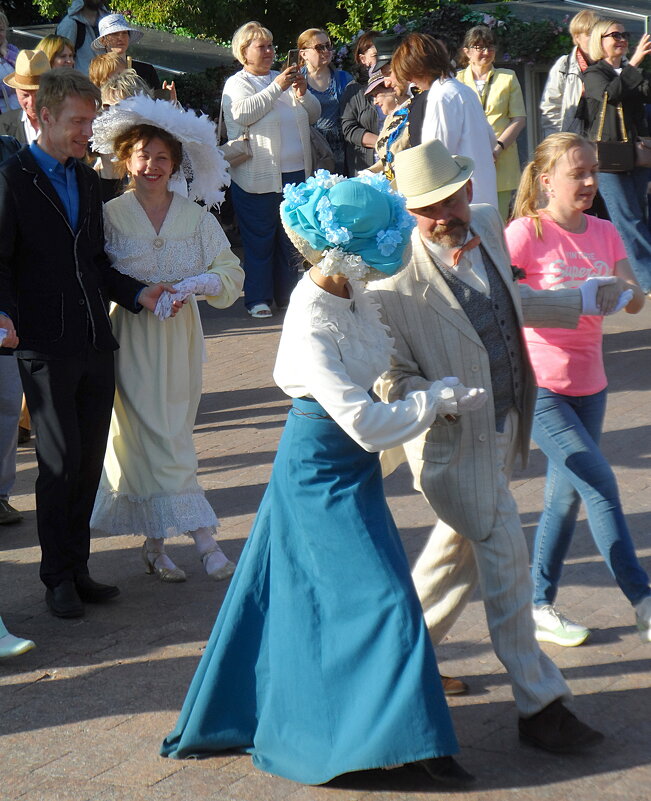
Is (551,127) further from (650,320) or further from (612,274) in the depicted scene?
(612,274)

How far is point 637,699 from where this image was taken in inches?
161

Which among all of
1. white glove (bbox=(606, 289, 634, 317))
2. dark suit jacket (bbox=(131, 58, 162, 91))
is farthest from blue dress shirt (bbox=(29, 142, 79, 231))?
dark suit jacket (bbox=(131, 58, 162, 91))

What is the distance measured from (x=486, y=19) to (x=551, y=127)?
4754mm

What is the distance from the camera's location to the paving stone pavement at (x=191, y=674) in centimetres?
366

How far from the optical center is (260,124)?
10.4 metres

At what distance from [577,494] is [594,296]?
789 millimetres

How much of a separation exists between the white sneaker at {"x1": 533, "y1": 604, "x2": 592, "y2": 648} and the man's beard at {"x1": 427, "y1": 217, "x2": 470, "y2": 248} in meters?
1.52

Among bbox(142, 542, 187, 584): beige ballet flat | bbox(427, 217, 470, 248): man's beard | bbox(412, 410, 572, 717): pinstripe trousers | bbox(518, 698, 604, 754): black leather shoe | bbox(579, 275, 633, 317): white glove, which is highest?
bbox(427, 217, 470, 248): man's beard

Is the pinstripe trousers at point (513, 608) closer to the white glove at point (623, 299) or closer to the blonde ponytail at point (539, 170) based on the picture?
the white glove at point (623, 299)

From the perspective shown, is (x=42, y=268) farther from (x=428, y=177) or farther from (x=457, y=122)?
(x=457, y=122)

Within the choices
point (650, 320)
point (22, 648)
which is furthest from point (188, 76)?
point (22, 648)

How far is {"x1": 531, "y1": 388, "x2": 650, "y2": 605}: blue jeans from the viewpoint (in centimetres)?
444

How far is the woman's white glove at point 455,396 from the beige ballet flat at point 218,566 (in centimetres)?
210

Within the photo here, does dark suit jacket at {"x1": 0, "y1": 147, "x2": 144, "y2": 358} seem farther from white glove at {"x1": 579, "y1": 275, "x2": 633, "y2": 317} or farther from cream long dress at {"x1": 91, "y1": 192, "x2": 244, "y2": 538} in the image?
white glove at {"x1": 579, "y1": 275, "x2": 633, "y2": 317}
